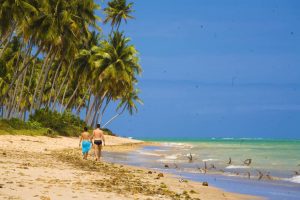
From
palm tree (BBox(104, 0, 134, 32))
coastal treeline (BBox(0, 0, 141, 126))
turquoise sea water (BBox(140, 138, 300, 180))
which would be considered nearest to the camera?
turquoise sea water (BBox(140, 138, 300, 180))

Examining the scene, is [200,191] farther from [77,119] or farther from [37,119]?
[77,119]

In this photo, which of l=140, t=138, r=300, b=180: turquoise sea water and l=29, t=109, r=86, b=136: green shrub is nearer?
l=140, t=138, r=300, b=180: turquoise sea water

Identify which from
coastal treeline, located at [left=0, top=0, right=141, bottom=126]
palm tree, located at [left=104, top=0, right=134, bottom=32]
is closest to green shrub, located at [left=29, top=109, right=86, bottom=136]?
coastal treeline, located at [left=0, top=0, right=141, bottom=126]

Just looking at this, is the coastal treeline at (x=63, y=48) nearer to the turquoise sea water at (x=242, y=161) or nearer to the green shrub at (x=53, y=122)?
the green shrub at (x=53, y=122)

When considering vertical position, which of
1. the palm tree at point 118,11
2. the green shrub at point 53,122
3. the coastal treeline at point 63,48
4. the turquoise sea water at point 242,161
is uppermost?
the palm tree at point 118,11

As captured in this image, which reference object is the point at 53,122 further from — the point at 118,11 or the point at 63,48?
the point at 118,11

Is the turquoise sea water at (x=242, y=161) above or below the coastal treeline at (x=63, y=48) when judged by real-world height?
below

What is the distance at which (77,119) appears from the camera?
155ft

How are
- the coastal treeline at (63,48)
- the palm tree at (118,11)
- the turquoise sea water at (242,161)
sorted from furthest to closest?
1. the palm tree at (118,11)
2. the coastal treeline at (63,48)
3. the turquoise sea water at (242,161)

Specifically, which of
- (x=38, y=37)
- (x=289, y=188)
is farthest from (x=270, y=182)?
(x=38, y=37)

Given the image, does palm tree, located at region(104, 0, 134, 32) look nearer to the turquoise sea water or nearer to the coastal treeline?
the coastal treeline

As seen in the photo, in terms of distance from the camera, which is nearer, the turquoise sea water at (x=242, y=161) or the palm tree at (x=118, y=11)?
the turquoise sea water at (x=242, y=161)

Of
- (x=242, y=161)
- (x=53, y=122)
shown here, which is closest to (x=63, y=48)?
(x=53, y=122)

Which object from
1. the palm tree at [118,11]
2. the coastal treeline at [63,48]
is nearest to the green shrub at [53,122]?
the coastal treeline at [63,48]
